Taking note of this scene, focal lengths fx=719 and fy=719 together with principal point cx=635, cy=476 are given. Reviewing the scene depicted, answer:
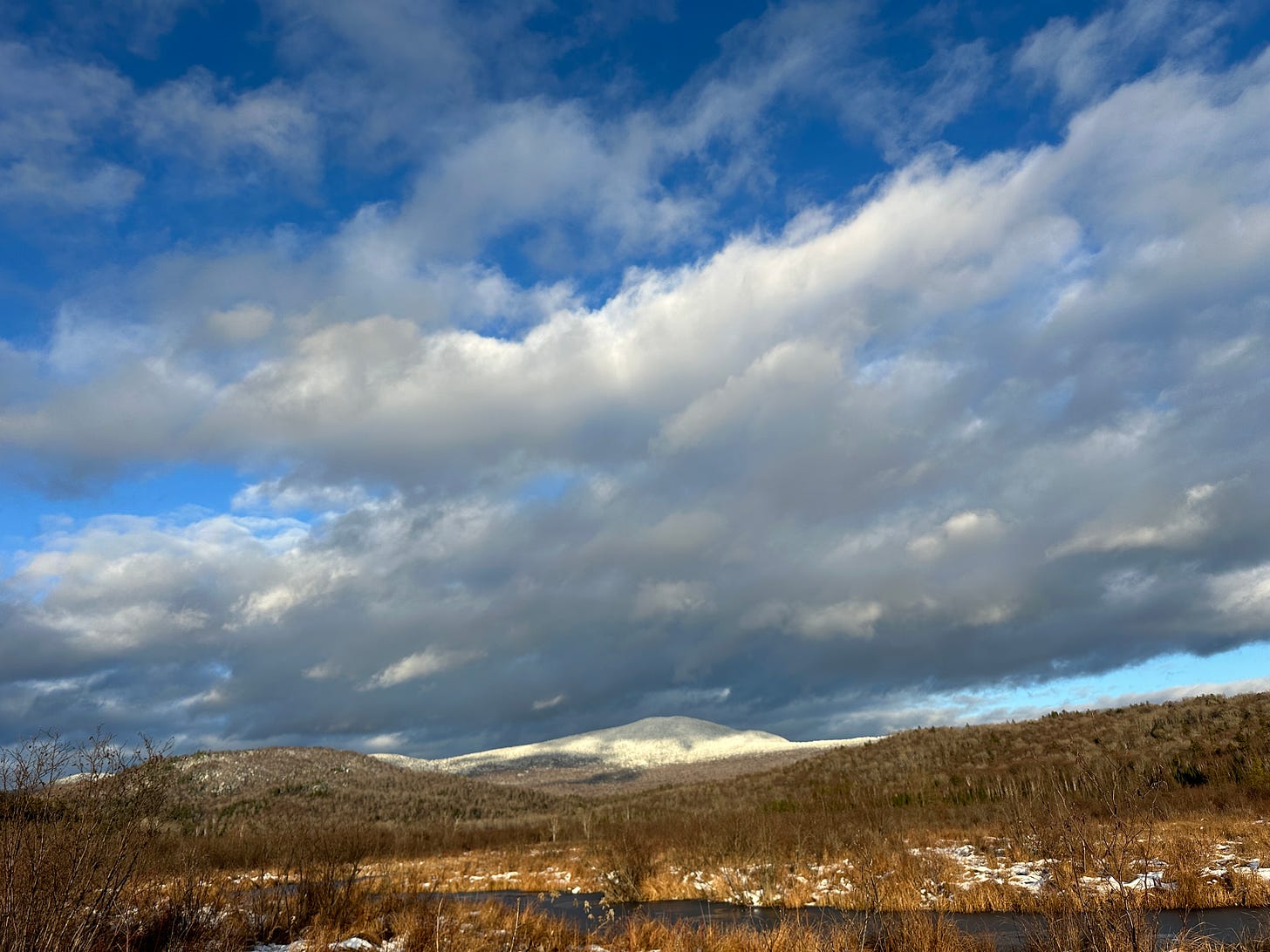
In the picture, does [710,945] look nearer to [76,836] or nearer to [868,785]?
[76,836]

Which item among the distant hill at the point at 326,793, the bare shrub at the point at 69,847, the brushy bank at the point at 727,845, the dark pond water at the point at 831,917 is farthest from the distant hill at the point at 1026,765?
the bare shrub at the point at 69,847

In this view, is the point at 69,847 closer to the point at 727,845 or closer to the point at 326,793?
the point at 727,845

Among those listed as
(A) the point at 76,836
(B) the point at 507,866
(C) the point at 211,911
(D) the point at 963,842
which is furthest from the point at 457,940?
(B) the point at 507,866

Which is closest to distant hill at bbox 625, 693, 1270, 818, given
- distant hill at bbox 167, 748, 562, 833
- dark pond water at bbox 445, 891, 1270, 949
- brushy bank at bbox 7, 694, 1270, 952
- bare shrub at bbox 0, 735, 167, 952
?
brushy bank at bbox 7, 694, 1270, 952

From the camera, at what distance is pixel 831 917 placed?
867 inches

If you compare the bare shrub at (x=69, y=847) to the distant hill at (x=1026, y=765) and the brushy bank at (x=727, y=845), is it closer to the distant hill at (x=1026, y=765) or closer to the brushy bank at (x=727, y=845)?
the brushy bank at (x=727, y=845)

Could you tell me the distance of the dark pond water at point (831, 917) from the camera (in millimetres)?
14007

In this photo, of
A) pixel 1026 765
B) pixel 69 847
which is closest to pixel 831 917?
pixel 69 847

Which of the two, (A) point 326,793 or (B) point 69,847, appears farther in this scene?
(A) point 326,793

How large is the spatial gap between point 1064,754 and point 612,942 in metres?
50.0

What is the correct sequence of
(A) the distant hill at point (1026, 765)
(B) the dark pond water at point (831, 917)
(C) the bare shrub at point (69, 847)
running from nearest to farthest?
(C) the bare shrub at point (69, 847) < (B) the dark pond water at point (831, 917) < (A) the distant hill at point (1026, 765)

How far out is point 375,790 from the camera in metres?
88.2

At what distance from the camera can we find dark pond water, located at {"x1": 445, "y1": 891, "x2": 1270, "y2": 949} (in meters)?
14.0

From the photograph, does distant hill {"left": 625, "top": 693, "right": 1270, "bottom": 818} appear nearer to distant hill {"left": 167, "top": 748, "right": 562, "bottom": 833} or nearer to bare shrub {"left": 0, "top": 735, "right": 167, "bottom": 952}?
distant hill {"left": 167, "top": 748, "right": 562, "bottom": 833}
